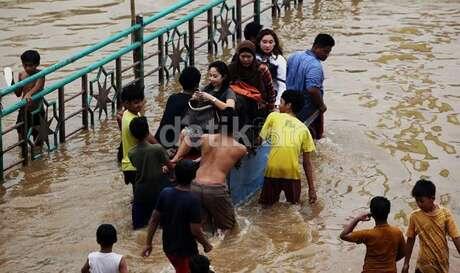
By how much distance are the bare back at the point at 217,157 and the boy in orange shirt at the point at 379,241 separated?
1477 mm

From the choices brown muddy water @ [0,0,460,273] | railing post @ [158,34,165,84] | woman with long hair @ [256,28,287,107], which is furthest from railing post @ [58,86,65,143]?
woman with long hair @ [256,28,287,107]

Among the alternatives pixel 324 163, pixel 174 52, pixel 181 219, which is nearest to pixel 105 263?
pixel 181 219

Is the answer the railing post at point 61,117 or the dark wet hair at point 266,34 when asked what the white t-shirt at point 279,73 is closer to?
the dark wet hair at point 266,34

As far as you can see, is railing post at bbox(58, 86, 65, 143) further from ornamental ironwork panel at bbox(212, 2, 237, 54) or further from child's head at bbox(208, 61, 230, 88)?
ornamental ironwork panel at bbox(212, 2, 237, 54)

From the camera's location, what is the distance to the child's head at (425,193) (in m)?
6.55

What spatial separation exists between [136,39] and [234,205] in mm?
3962

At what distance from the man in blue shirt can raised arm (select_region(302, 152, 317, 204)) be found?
114cm

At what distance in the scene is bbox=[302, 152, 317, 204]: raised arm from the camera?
8.62 m

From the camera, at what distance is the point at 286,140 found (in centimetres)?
855

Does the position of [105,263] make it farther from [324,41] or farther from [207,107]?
[324,41]

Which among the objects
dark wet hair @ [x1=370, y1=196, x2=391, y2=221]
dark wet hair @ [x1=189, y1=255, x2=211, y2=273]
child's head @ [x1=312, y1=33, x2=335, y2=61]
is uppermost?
child's head @ [x1=312, y1=33, x2=335, y2=61]

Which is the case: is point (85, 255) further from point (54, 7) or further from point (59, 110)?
point (54, 7)

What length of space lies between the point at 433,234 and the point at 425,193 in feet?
1.07

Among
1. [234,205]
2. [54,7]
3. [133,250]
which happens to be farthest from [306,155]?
[54,7]
